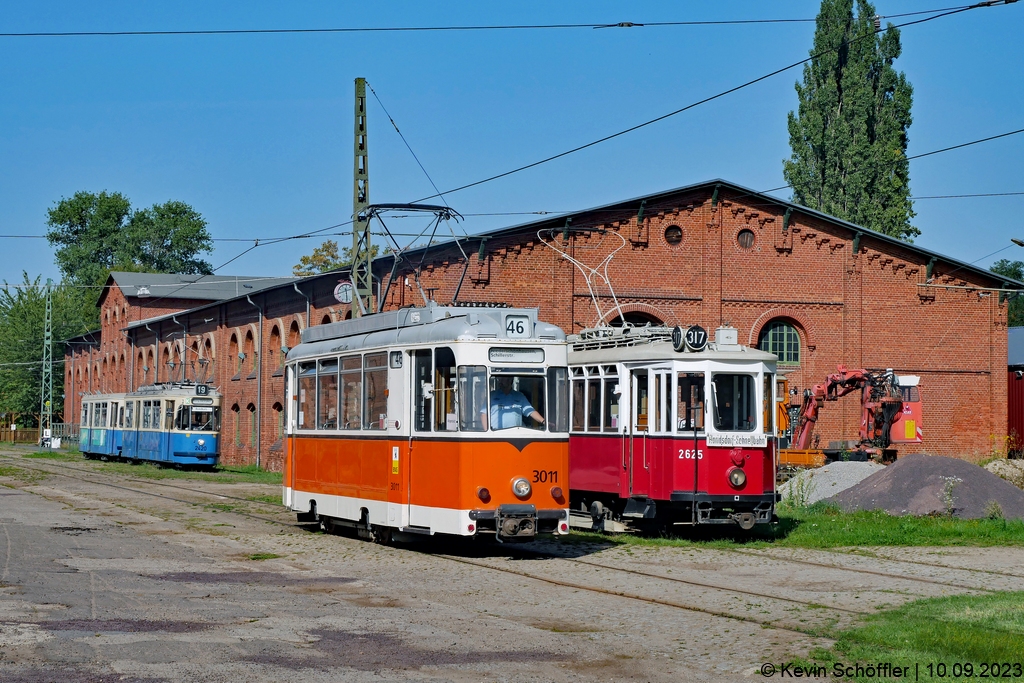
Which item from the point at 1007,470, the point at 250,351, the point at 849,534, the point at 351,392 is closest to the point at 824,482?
the point at 849,534

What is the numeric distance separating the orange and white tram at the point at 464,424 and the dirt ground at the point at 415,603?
629 millimetres

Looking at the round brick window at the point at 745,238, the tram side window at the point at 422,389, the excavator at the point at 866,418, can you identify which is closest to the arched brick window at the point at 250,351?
the round brick window at the point at 745,238

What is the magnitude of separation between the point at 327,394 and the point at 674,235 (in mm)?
20617

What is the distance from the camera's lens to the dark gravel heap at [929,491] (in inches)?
808

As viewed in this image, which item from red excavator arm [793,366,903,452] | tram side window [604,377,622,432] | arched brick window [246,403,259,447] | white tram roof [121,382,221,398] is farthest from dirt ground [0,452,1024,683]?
arched brick window [246,403,259,447]

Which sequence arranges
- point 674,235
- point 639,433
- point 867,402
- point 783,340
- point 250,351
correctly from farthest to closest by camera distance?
point 250,351 < point 783,340 < point 674,235 < point 867,402 < point 639,433

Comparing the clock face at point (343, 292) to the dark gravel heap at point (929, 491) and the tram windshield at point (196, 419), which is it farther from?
the dark gravel heap at point (929, 491)

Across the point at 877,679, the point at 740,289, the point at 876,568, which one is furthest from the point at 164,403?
the point at 877,679

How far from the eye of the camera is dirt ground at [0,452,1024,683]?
8578 millimetres

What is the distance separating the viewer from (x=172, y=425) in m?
42.8

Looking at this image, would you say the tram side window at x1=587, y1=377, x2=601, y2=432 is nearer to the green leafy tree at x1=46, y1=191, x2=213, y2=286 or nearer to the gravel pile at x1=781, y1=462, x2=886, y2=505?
the gravel pile at x1=781, y1=462, x2=886, y2=505

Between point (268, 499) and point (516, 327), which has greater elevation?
point (516, 327)

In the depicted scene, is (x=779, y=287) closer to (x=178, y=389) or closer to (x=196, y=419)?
(x=196, y=419)

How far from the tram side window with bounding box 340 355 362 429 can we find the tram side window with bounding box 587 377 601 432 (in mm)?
3875
